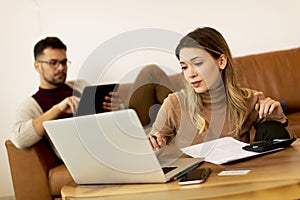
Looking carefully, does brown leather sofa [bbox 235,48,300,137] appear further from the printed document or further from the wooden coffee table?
the wooden coffee table

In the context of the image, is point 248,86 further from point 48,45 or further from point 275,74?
point 48,45

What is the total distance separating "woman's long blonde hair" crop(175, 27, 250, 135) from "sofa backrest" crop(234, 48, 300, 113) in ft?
3.78

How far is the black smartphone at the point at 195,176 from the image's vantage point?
1284 millimetres

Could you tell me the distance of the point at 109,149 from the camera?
1332mm

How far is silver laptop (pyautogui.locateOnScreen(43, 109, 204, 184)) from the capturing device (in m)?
1.27

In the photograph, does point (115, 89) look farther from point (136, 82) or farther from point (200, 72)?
point (200, 72)

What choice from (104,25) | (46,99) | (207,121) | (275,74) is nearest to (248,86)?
(275,74)

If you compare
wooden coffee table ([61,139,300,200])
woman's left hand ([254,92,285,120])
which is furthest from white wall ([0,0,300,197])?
wooden coffee table ([61,139,300,200])

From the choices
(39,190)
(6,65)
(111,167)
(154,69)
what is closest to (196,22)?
(154,69)

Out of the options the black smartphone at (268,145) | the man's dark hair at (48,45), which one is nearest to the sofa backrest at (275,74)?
the man's dark hair at (48,45)

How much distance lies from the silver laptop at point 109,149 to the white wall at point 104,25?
2.00 metres

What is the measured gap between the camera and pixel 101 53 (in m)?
3.48

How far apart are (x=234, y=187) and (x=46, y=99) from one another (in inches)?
71.4

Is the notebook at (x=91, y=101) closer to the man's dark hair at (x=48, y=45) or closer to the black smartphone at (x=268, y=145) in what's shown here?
the man's dark hair at (x=48, y=45)
